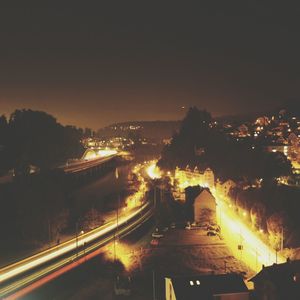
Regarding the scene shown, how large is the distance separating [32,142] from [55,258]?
2746cm

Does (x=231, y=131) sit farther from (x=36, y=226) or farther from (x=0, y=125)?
(x=36, y=226)

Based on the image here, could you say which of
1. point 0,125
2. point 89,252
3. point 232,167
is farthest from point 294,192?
point 0,125

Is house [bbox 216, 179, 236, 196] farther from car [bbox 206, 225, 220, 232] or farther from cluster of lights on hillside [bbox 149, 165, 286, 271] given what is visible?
car [bbox 206, 225, 220, 232]

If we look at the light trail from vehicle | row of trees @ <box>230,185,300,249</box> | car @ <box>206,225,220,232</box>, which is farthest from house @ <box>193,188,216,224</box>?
the light trail from vehicle

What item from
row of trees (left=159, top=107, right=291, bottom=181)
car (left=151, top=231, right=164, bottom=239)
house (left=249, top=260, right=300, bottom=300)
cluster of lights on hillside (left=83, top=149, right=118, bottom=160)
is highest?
row of trees (left=159, top=107, right=291, bottom=181)

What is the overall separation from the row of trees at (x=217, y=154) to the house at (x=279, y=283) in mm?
13019

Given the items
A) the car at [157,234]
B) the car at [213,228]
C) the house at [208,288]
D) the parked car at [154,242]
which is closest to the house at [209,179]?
the car at [213,228]

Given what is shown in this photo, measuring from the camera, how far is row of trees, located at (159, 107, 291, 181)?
23.1 metres

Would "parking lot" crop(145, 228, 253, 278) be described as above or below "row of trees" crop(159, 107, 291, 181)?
below

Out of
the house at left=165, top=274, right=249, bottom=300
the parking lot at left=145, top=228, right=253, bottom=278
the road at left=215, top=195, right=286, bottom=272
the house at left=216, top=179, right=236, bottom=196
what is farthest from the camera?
the house at left=216, top=179, right=236, bottom=196

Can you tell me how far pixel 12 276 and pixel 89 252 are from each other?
3.02m

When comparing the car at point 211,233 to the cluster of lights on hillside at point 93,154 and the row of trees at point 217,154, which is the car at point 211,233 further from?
the cluster of lights on hillside at point 93,154

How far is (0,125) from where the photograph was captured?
123 feet

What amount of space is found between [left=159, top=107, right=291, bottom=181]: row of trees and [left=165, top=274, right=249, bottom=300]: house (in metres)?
13.8
